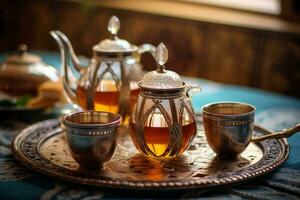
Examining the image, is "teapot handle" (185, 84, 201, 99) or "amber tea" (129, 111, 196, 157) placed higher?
"teapot handle" (185, 84, 201, 99)

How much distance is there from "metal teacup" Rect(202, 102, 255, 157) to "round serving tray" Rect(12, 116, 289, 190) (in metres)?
0.02

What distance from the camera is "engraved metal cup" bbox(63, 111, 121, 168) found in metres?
1.04

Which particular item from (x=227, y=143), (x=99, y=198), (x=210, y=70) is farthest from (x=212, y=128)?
(x=210, y=70)

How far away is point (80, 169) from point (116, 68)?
30 cm

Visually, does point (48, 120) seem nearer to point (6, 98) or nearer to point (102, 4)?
point (6, 98)

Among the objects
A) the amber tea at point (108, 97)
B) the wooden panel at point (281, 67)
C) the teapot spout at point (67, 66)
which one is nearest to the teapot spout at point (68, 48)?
the teapot spout at point (67, 66)

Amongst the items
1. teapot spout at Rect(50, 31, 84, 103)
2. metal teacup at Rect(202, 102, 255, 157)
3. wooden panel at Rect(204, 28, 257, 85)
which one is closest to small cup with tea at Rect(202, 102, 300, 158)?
metal teacup at Rect(202, 102, 255, 157)

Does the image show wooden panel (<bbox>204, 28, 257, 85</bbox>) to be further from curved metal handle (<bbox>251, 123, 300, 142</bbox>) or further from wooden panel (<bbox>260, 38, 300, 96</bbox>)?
curved metal handle (<bbox>251, 123, 300, 142</bbox>)

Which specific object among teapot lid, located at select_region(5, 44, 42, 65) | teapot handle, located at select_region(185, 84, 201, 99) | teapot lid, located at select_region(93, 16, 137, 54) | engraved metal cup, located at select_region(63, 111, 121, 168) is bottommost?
engraved metal cup, located at select_region(63, 111, 121, 168)

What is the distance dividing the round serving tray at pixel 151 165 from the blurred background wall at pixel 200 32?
1.13 meters

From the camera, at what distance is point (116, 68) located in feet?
4.30

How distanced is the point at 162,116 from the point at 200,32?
4.88ft

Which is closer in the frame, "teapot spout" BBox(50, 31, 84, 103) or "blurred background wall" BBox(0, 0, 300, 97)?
"teapot spout" BBox(50, 31, 84, 103)

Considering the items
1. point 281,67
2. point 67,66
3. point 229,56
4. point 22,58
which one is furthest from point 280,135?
point 229,56
